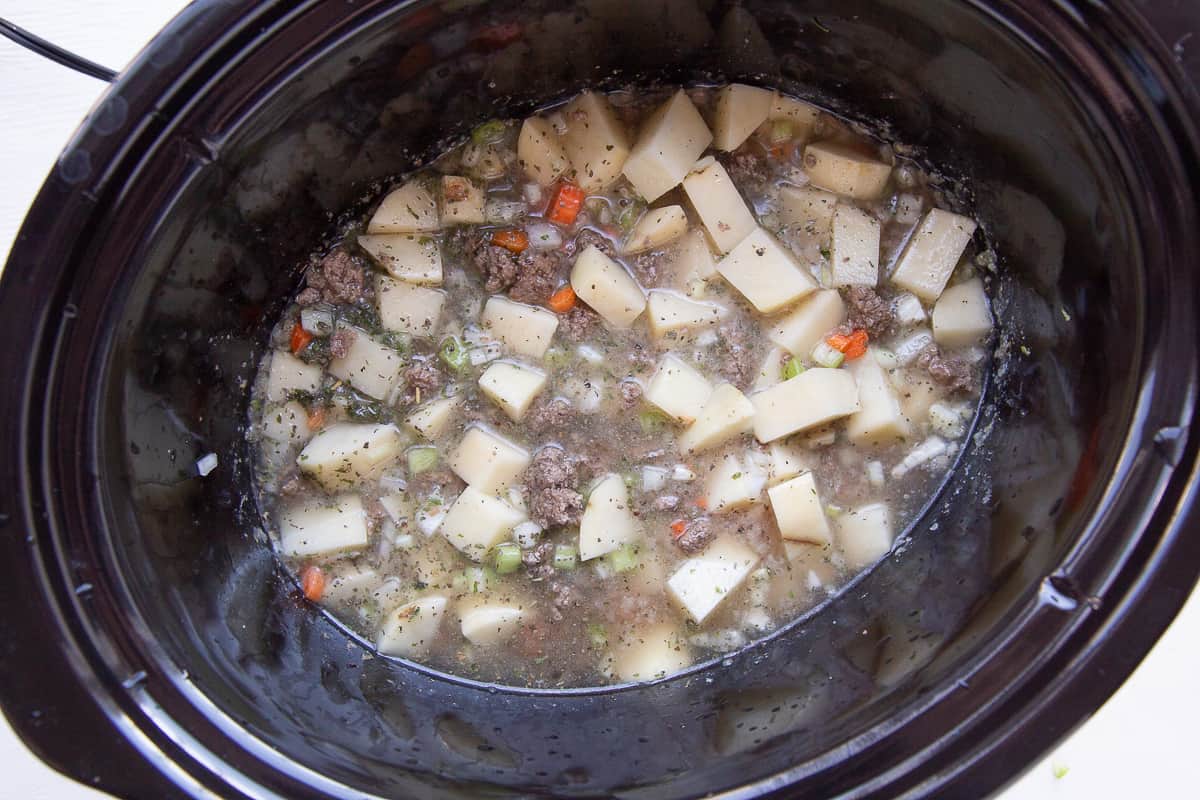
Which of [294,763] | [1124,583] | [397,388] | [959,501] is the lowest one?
[294,763]

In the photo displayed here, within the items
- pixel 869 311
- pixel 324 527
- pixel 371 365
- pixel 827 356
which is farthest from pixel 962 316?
pixel 324 527

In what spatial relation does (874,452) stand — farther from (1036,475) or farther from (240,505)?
(240,505)

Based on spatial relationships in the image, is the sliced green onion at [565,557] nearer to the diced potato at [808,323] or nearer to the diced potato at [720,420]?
the diced potato at [720,420]

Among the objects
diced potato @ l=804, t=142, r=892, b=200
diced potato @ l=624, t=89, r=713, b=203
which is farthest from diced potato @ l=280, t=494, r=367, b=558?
diced potato @ l=804, t=142, r=892, b=200

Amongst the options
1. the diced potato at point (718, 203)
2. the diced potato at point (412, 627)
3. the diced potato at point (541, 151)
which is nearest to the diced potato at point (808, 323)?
the diced potato at point (718, 203)

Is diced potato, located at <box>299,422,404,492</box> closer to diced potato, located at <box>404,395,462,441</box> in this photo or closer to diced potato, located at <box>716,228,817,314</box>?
diced potato, located at <box>404,395,462,441</box>

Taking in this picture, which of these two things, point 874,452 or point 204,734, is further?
point 874,452

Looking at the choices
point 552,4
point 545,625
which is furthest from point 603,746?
point 552,4
